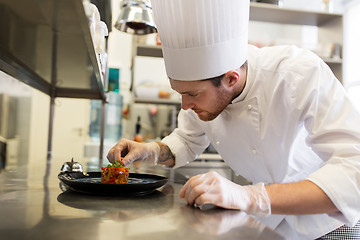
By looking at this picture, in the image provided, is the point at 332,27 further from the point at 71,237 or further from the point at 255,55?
the point at 71,237

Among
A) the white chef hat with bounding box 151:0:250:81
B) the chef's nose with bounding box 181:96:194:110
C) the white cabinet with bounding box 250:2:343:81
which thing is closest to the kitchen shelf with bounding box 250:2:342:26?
the white cabinet with bounding box 250:2:343:81

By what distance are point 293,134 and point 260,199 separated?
434 millimetres

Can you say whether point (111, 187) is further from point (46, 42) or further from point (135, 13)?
point (135, 13)

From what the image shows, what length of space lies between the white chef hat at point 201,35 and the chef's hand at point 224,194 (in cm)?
46

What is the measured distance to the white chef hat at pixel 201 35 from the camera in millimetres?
1162

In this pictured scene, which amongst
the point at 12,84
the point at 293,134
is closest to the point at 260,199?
the point at 293,134

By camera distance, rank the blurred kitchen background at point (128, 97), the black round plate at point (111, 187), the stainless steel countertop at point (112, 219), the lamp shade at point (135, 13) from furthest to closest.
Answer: the blurred kitchen background at point (128, 97)
the lamp shade at point (135, 13)
the black round plate at point (111, 187)
the stainless steel countertop at point (112, 219)

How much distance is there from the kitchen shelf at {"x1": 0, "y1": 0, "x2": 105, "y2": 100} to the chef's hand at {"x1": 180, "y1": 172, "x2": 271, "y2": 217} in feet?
1.55

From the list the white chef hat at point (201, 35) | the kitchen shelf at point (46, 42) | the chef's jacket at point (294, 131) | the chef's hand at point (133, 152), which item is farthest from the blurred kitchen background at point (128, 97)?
the chef's jacket at point (294, 131)

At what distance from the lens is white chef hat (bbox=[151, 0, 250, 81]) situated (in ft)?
3.81

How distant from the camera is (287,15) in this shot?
3441 mm

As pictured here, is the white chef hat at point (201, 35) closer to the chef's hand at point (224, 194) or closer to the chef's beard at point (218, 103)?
the chef's beard at point (218, 103)

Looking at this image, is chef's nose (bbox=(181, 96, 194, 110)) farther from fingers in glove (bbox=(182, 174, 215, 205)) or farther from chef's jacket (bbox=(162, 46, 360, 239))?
fingers in glove (bbox=(182, 174, 215, 205))

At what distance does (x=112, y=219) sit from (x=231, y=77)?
2.50 feet
